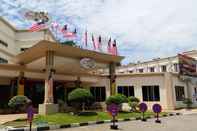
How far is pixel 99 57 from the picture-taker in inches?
922

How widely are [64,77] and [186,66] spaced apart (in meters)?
15.9

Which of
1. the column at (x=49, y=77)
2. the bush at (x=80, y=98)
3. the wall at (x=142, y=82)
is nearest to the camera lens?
the bush at (x=80, y=98)

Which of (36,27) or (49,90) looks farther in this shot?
(36,27)

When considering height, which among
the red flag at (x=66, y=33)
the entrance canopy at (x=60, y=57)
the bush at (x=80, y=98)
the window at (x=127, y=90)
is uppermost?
the red flag at (x=66, y=33)

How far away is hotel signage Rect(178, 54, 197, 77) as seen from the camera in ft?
106

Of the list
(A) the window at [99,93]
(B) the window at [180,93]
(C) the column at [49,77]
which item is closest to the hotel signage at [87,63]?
(C) the column at [49,77]

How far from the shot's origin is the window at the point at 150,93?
98.5ft

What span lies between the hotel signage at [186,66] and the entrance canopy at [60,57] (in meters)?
10.6

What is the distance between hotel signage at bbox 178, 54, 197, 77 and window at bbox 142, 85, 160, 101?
13.7ft

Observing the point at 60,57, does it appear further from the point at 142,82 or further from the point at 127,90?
the point at 142,82

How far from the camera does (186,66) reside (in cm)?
3328

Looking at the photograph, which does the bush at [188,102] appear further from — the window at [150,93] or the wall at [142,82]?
the window at [150,93]

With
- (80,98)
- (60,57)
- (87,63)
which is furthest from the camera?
(87,63)

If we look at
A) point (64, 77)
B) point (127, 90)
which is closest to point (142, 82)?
point (127, 90)
